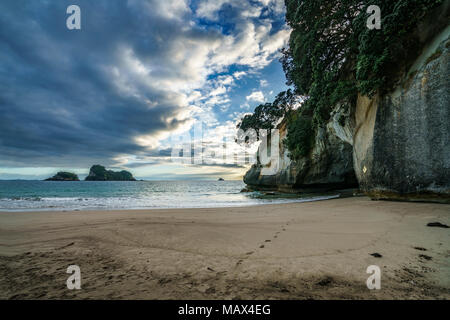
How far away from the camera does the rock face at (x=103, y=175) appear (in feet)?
403

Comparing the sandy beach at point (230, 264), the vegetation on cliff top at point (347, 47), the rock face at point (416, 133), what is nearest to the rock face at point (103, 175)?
the vegetation on cliff top at point (347, 47)

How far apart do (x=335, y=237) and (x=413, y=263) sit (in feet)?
4.30

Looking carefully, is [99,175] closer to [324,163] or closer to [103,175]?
[103,175]


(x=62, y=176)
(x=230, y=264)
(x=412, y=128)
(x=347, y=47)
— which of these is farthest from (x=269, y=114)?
(x=62, y=176)

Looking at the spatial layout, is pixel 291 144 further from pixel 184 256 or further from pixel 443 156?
pixel 184 256

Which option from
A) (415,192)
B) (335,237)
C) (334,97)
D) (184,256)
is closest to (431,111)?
(415,192)

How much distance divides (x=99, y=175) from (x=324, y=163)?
472 ft

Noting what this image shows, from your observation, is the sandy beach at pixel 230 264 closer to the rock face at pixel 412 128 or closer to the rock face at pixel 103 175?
the rock face at pixel 412 128

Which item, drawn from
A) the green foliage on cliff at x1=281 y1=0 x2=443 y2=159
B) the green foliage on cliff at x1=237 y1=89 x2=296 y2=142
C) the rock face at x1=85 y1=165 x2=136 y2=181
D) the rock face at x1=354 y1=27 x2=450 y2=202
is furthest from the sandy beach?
the rock face at x1=85 y1=165 x2=136 y2=181

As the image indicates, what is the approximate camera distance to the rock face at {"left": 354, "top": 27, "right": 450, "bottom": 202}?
23.5 feet

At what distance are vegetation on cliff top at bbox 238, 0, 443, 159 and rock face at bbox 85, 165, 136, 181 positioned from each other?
140 metres

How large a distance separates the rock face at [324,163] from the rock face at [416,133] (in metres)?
3.60

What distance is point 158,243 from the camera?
356 cm

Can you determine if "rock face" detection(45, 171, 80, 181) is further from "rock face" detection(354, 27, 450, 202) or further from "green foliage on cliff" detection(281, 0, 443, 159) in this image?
"rock face" detection(354, 27, 450, 202)
